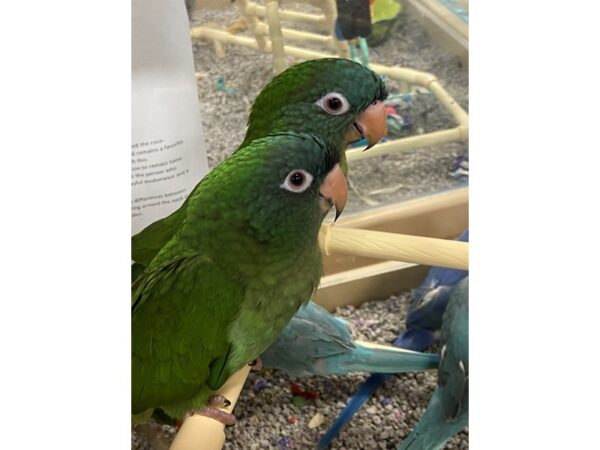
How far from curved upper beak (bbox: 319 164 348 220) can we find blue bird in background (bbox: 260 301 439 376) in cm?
15

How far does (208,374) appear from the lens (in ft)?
1.72

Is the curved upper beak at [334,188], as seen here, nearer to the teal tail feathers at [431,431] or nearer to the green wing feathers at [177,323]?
the green wing feathers at [177,323]

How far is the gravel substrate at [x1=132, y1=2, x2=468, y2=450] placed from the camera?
0.59 meters

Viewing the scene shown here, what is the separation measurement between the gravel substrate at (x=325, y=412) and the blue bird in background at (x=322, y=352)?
0.04 feet

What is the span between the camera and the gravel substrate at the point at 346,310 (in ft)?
1.94

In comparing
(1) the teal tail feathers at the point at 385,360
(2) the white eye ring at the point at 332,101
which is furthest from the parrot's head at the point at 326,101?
(1) the teal tail feathers at the point at 385,360

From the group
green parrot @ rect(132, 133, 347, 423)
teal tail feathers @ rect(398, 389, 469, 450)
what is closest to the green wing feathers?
green parrot @ rect(132, 133, 347, 423)

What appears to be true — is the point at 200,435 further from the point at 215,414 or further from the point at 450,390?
the point at 450,390

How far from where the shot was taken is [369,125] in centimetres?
56

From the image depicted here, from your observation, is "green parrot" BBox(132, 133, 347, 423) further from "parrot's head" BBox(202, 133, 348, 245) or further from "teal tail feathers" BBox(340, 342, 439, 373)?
"teal tail feathers" BBox(340, 342, 439, 373)
